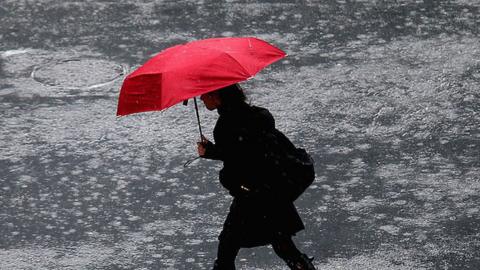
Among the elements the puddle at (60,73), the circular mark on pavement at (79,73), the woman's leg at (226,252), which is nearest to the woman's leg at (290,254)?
the woman's leg at (226,252)

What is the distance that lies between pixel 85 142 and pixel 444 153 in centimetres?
314

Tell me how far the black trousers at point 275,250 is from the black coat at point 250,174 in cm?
6

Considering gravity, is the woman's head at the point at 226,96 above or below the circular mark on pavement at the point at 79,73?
above

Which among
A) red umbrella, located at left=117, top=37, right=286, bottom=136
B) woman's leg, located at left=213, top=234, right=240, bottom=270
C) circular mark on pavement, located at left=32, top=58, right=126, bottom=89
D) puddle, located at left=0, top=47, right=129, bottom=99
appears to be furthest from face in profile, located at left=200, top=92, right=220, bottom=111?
circular mark on pavement, located at left=32, top=58, right=126, bottom=89

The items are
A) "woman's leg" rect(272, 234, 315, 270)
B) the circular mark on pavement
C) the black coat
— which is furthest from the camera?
the circular mark on pavement

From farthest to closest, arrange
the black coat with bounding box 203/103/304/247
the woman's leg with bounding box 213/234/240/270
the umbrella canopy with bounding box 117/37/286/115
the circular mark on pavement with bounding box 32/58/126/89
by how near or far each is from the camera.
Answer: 1. the circular mark on pavement with bounding box 32/58/126/89
2. the woman's leg with bounding box 213/234/240/270
3. the black coat with bounding box 203/103/304/247
4. the umbrella canopy with bounding box 117/37/286/115

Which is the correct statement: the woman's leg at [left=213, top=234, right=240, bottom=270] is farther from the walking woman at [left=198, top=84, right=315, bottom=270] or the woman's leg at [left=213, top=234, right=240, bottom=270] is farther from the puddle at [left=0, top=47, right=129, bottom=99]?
the puddle at [left=0, top=47, right=129, bottom=99]

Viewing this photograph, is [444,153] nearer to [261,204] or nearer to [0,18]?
[261,204]

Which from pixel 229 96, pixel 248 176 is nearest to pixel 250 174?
pixel 248 176

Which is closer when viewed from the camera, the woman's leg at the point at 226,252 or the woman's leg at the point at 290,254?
the woman's leg at the point at 290,254

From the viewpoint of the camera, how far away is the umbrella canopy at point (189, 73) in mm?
5414

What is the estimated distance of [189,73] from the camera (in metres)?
5.46

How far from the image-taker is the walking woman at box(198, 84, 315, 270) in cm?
566

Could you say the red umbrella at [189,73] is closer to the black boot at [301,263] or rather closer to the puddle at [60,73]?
the black boot at [301,263]
